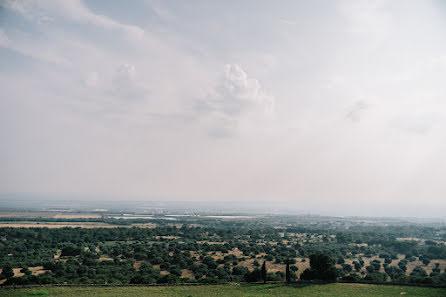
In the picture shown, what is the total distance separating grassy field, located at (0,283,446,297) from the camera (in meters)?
27.8

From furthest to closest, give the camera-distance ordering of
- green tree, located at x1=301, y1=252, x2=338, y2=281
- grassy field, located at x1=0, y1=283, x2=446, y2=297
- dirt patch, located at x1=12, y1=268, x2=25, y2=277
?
dirt patch, located at x1=12, y1=268, x2=25, y2=277 < green tree, located at x1=301, y1=252, x2=338, y2=281 < grassy field, located at x1=0, y1=283, x2=446, y2=297

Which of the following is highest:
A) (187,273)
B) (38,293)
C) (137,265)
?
(38,293)

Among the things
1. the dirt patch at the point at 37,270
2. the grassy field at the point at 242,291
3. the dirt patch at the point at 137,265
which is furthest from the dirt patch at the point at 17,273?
the grassy field at the point at 242,291

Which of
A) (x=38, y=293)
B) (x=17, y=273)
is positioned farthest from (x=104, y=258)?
(x=38, y=293)

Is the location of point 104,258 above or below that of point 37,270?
below

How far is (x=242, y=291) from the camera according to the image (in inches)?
1161

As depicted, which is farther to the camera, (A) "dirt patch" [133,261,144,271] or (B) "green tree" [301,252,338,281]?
(A) "dirt patch" [133,261,144,271]

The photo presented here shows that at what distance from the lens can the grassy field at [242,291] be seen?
27828 millimetres

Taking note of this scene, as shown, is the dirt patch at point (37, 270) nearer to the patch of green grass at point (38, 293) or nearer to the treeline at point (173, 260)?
the treeline at point (173, 260)

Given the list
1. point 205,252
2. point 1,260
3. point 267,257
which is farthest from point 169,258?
point 1,260

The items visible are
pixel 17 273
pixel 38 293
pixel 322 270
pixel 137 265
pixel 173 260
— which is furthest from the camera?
pixel 173 260

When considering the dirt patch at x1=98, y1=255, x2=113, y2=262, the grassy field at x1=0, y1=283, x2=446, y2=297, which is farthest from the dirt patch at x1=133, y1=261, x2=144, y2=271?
the grassy field at x1=0, y1=283, x2=446, y2=297

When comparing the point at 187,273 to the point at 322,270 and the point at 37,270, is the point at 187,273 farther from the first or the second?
the point at 37,270

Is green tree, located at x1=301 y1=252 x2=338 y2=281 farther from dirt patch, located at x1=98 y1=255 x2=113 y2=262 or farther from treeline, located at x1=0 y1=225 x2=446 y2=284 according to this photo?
dirt patch, located at x1=98 y1=255 x2=113 y2=262
